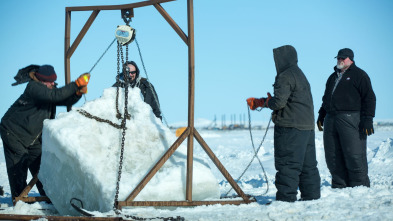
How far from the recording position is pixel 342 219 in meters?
3.77

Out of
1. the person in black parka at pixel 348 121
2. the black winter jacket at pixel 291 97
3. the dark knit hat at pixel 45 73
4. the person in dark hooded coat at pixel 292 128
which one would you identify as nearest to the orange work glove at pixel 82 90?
the dark knit hat at pixel 45 73

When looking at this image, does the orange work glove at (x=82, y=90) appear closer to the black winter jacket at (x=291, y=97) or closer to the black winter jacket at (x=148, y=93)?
the black winter jacket at (x=148, y=93)

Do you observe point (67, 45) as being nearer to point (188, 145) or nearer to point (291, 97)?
point (188, 145)

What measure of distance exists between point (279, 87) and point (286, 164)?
82cm

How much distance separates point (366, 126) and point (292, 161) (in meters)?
1.47

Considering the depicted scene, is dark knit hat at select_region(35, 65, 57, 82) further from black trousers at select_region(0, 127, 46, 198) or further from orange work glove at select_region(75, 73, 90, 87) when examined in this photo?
black trousers at select_region(0, 127, 46, 198)

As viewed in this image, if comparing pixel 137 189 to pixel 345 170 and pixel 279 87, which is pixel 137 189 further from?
pixel 345 170

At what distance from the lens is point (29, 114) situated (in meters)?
5.73

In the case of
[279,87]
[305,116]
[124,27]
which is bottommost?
[305,116]

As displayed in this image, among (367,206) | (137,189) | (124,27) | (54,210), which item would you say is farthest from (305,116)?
(54,210)

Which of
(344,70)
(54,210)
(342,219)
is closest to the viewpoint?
(342,219)

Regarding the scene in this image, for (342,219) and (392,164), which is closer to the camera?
(342,219)

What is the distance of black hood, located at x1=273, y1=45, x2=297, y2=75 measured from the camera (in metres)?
5.06

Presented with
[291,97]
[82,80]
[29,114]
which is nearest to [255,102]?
[291,97]
